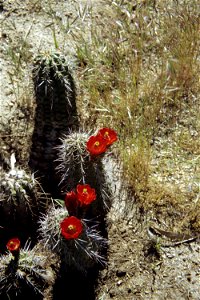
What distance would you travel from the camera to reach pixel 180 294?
11.4 feet

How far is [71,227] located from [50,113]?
3.88 ft

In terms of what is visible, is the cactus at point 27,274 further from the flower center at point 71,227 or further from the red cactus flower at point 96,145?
the red cactus flower at point 96,145

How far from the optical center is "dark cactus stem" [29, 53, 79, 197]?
3684 millimetres

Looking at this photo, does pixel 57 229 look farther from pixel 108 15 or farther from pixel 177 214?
pixel 108 15

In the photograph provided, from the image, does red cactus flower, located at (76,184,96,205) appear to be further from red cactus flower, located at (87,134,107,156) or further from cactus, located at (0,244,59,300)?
cactus, located at (0,244,59,300)

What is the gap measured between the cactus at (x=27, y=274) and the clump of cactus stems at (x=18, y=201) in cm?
24

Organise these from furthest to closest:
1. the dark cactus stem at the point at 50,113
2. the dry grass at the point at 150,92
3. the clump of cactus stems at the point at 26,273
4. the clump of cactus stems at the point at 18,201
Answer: the dry grass at the point at 150,92, the dark cactus stem at the point at 50,113, the clump of cactus stems at the point at 18,201, the clump of cactus stems at the point at 26,273

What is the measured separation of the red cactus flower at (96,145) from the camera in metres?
3.17

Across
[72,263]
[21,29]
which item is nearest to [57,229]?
[72,263]

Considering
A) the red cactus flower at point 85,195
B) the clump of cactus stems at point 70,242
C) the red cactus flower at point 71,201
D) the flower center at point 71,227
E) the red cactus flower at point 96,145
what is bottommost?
the clump of cactus stems at point 70,242

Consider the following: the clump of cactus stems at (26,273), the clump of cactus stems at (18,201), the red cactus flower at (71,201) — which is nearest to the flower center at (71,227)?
the red cactus flower at (71,201)

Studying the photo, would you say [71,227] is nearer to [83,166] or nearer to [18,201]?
[83,166]

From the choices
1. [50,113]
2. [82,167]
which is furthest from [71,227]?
[50,113]

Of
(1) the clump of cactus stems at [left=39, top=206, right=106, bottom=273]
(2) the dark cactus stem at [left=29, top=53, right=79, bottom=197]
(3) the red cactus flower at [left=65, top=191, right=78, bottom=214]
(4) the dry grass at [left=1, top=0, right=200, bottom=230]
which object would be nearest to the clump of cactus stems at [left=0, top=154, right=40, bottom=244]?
(2) the dark cactus stem at [left=29, top=53, right=79, bottom=197]
